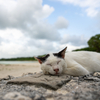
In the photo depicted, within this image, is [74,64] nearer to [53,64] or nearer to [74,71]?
[74,71]

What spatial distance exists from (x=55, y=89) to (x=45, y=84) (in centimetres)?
26

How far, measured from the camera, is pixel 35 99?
5.68 feet

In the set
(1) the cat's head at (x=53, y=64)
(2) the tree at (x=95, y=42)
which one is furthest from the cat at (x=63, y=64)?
(2) the tree at (x=95, y=42)

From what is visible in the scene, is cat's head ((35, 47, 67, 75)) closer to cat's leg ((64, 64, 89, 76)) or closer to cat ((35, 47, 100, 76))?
cat ((35, 47, 100, 76))

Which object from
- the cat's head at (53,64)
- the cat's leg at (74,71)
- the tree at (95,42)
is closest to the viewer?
the cat's head at (53,64)

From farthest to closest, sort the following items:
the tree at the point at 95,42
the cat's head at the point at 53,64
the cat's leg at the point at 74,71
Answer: the tree at the point at 95,42 < the cat's leg at the point at 74,71 < the cat's head at the point at 53,64

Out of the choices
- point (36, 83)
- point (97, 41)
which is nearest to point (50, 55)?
point (36, 83)

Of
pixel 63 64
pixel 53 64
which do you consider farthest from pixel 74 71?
pixel 53 64

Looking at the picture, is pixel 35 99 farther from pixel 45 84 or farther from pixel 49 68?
pixel 49 68

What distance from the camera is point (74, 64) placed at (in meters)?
3.54

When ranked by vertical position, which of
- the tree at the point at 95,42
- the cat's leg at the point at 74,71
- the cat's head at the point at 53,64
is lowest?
the cat's leg at the point at 74,71

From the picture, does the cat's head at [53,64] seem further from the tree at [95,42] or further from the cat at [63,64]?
the tree at [95,42]

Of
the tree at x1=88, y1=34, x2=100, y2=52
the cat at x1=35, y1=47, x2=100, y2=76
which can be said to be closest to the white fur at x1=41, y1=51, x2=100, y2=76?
the cat at x1=35, y1=47, x2=100, y2=76

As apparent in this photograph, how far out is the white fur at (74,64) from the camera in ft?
10.1
